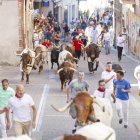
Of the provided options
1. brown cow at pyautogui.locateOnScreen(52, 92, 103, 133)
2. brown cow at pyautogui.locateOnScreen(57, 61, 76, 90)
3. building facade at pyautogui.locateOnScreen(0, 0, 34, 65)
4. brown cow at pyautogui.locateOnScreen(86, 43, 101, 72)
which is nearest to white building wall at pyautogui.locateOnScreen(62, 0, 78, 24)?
building facade at pyautogui.locateOnScreen(0, 0, 34, 65)

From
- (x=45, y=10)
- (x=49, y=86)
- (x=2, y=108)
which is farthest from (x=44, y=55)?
(x=45, y=10)

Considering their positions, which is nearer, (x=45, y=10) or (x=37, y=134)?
(x=37, y=134)

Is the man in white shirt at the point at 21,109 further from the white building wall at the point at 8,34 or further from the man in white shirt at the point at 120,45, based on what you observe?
the man in white shirt at the point at 120,45

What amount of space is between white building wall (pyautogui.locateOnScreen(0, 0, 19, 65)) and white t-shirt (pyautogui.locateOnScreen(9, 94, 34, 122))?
19842mm

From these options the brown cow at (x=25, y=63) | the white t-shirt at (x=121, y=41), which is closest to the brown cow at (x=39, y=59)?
the brown cow at (x=25, y=63)

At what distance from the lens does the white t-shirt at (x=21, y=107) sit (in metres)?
13.9


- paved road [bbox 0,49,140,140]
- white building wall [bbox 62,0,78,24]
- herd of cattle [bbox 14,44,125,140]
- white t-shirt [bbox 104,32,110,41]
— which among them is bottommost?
paved road [bbox 0,49,140,140]

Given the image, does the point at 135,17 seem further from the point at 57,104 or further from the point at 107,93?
the point at 107,93

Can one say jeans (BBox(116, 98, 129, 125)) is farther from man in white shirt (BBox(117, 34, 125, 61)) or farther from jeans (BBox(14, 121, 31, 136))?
man in white shirt (BBox(117, 34, 125, 61))

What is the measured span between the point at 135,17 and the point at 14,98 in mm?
28650

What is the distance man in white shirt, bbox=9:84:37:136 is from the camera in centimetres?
1386

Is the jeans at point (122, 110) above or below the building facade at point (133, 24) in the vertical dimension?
below

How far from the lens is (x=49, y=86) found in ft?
86.5

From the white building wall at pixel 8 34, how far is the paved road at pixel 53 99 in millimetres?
668
